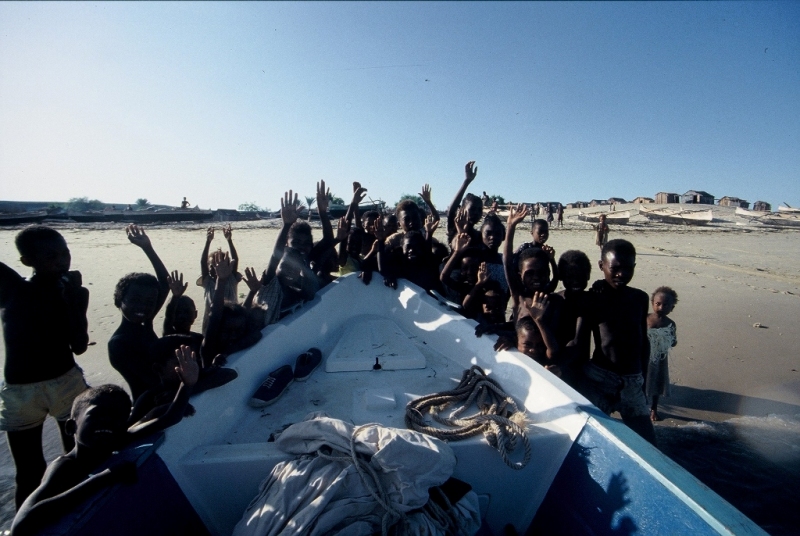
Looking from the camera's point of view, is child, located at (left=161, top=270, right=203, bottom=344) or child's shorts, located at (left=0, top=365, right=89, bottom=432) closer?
child's shorts, located at (left=0, top=365, right=89, bottom=432)

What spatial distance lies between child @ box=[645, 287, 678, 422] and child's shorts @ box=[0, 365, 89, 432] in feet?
13.4

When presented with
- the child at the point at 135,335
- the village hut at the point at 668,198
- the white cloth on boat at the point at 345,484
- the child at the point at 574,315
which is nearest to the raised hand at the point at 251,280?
the child at the point at 135,335

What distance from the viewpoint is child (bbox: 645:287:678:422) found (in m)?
3.57

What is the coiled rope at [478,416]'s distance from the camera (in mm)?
1713

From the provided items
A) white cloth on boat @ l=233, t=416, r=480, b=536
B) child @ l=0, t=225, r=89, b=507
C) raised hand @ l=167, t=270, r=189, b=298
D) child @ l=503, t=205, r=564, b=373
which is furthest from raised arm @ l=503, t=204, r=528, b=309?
child @ l=0, t=225, r=89, b=507

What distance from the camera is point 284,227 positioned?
346 cm

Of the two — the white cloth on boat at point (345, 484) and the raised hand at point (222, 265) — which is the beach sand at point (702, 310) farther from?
the white cloth on boat at point (345, 484)

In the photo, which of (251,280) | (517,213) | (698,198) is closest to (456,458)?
(251,280)

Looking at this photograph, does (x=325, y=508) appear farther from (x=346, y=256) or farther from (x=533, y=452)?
(x=346, y=256)

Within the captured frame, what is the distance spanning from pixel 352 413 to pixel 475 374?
73 centimetres

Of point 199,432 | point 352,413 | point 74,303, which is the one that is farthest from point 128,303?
point 352,413

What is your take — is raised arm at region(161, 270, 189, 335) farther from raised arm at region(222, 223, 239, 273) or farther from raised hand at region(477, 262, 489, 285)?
raised hand at region(477, 262, 489, 285)

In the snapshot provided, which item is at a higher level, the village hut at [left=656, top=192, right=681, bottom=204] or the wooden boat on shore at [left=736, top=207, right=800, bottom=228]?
the village hut at [left=656, top=192, right=681, bottom=204]

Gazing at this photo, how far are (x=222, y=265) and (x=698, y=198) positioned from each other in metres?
45.5
